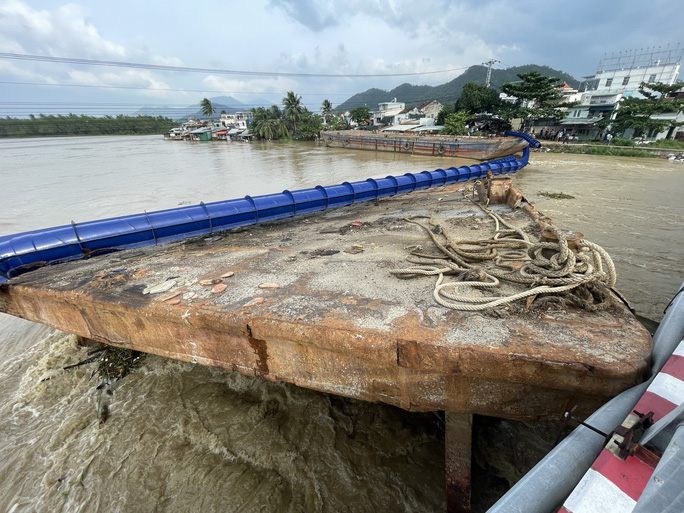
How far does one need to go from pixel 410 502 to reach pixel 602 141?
4109 cm

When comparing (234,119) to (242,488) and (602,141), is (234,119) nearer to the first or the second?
(602,141)

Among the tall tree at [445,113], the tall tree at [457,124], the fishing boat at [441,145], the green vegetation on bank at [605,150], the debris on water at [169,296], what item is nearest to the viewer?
the debris on water at [169,296]

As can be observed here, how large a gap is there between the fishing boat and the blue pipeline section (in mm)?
22951

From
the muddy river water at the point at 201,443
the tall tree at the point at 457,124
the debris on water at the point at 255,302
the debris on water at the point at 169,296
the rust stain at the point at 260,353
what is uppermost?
the tall tree at the point at 457,124

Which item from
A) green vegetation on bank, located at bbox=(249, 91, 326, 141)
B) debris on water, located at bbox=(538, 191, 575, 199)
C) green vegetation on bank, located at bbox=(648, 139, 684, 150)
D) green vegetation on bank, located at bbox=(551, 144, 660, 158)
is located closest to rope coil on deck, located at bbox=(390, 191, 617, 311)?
debris on water, located at bbox=(538, 191, 575, 199)

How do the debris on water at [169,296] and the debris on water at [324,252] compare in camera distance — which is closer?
the debris on water at [169,296]

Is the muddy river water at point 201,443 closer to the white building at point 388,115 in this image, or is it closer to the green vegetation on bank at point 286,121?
the green vegetation on bank at point 286,121

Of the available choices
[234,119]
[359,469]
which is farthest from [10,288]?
[234,119]

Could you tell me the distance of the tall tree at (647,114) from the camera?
27031mm

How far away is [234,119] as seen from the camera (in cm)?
8969

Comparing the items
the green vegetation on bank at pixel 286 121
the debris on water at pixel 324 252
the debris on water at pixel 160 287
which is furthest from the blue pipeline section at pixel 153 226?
the green vegetation on bank at pixel 286 121

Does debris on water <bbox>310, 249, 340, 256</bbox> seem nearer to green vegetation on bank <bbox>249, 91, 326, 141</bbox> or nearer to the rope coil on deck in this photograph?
the rope coil on deck

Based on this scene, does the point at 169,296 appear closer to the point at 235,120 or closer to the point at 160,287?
the point at 160,287

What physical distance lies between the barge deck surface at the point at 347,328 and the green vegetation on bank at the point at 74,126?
112m
